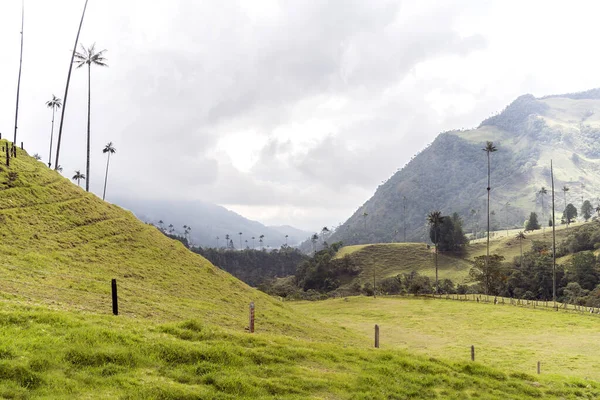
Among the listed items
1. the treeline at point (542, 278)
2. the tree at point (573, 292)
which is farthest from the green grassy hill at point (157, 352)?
the tree at point (573, 292)

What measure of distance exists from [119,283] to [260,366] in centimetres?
2292

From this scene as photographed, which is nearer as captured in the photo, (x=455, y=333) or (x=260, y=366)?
(x=260, y=366)

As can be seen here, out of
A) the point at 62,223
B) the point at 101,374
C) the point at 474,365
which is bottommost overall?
the point at 474,365

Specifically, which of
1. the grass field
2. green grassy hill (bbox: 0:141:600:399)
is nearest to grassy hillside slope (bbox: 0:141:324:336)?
A: green grassy hill (bbox: 0:141:600:399)

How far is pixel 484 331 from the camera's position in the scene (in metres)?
71.9

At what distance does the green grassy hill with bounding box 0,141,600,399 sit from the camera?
1361cm

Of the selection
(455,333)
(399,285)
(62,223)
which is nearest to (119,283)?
(62,223)

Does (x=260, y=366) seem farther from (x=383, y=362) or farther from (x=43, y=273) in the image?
(x=43, y=273)

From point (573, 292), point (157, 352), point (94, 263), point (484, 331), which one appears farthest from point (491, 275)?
point (157, 352)

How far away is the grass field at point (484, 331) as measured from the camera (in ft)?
151

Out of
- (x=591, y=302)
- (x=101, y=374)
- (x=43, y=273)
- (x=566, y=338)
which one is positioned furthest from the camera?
(x=591, y=302)

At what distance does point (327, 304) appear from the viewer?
12012cm

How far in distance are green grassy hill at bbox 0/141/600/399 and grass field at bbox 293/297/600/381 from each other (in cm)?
1094

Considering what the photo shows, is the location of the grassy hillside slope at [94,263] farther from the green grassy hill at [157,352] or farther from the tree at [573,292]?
the tree at [573,292]
